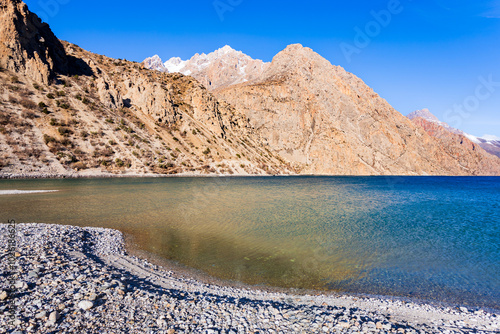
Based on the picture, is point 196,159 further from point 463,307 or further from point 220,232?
point 463,307

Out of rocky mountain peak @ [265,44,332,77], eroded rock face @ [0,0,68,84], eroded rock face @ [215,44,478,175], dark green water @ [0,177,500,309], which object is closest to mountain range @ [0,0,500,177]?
eroded rock face @ [0,0,68,84]

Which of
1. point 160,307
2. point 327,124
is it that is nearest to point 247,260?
point 160,307

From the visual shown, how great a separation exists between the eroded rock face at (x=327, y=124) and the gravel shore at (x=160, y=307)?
102187 millimetres

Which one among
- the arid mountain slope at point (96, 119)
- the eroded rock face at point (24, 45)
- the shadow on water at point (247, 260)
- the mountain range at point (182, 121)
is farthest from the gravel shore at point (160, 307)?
the eroded rock face at point (24, 45)

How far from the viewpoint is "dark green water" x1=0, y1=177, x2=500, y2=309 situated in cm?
1017

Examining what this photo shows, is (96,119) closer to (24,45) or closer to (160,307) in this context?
(24,45)

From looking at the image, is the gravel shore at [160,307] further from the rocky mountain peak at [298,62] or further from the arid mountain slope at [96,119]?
the rocky mountain peak at [298,62]

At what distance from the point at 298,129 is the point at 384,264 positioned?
110156mm

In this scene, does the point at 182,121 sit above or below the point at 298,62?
below

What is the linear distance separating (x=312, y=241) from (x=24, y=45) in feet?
240

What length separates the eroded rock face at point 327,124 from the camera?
114 metres

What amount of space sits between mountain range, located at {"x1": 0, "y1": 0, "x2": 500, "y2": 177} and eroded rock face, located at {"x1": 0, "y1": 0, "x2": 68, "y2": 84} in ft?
0.70

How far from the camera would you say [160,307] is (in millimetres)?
6270

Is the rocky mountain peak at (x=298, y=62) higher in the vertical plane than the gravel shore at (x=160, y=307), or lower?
higher
